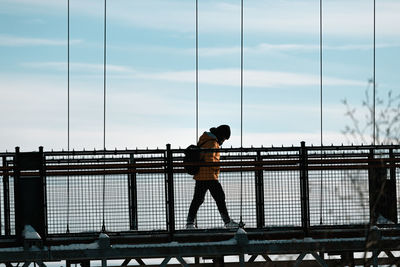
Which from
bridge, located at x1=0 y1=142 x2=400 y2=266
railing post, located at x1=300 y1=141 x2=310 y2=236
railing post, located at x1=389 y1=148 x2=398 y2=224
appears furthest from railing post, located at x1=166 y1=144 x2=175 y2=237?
railing post, located at x1=389 y1=148 x2=398 y2=224

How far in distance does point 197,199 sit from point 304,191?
1.38m


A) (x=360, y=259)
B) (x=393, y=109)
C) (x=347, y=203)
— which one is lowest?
(x=360, y=259)

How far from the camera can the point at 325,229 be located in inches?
612

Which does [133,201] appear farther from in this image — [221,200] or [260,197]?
[260,197]

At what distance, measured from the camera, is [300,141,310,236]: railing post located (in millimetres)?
15391

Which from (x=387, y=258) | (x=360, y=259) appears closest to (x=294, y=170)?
(x=387, y=258)

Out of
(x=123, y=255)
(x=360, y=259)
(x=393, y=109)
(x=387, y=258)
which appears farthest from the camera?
(x=360, y=259)

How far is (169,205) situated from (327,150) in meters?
2.21

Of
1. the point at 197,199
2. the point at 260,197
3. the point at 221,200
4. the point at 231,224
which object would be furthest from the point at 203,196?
the point at 260,197

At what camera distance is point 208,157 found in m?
15.4

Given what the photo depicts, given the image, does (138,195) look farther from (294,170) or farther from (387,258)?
(387,258)

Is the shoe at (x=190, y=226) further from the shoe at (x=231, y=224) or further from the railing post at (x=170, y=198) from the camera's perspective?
the shoe at (x=231, y=224)

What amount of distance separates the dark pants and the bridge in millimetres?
86

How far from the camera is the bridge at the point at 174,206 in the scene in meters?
15.0
